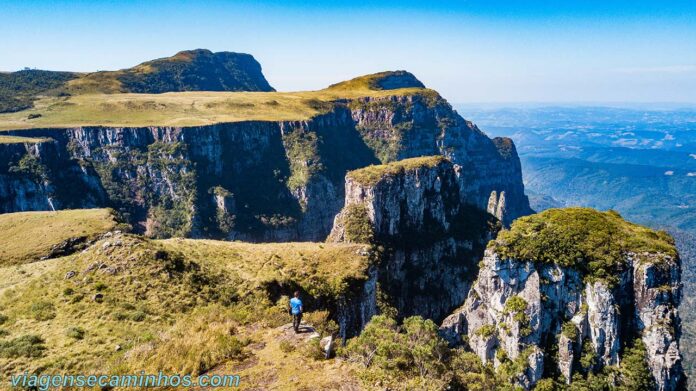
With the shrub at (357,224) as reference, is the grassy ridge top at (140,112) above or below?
above

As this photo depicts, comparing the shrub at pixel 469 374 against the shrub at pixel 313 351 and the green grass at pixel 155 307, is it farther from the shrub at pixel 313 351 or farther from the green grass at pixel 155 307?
the green grass at pixel 155 307

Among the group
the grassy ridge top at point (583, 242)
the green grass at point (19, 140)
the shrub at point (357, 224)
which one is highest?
the green grass at point (19, 140)

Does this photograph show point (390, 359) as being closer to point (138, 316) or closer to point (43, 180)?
point (138, 316)

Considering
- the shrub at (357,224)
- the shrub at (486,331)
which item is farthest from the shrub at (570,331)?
the shrub at (357,224)

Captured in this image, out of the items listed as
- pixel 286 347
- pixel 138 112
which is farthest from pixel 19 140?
pixel 286 347

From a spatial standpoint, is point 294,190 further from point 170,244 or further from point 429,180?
point 170,244

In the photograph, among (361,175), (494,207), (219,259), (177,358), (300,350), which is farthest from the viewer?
(494,207)

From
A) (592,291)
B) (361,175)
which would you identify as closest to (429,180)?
(361,175)
